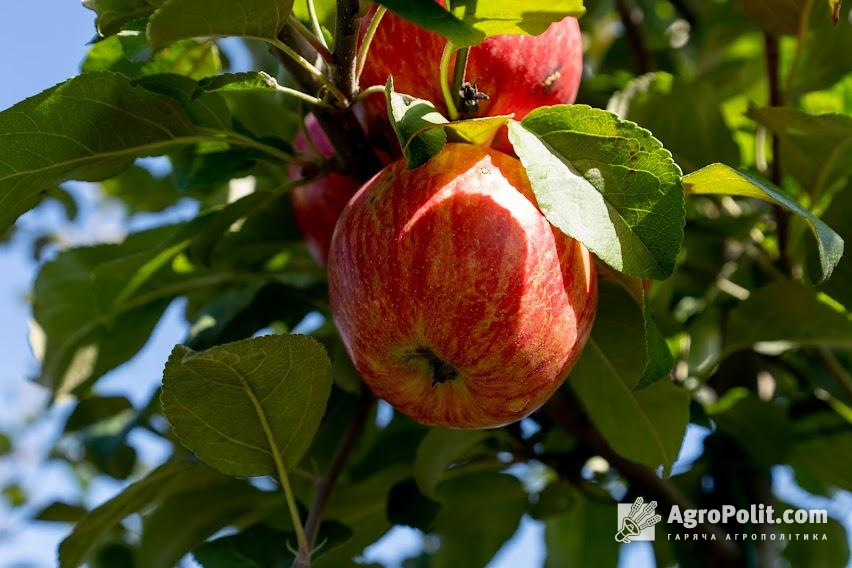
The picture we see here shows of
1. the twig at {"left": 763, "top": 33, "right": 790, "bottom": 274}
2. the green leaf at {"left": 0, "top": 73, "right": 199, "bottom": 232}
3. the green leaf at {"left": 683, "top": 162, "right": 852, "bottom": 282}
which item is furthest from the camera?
the twig at {"left": 763, "top": 33, "right": 790, "bottom": 274}

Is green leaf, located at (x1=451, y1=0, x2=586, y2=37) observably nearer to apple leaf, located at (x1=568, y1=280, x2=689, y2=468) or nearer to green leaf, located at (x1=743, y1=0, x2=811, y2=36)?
apple leaf, located at (x1=568, y1=280, x2=689, y2=468)

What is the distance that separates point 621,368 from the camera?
1.10 metres

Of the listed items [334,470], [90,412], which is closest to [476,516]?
[334,470]

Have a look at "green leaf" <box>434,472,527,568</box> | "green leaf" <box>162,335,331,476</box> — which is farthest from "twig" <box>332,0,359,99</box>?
"green leaf" <box>434,472,527,568</box>

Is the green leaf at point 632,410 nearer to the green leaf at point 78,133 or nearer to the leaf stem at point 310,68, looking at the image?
the leaf stem at point 310,68

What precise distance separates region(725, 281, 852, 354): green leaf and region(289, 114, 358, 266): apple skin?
0.59m

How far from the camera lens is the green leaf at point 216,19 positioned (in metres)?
0.82

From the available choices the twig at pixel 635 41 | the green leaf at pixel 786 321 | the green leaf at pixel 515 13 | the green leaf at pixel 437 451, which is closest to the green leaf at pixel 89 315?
the green leaf at pixel 437 451

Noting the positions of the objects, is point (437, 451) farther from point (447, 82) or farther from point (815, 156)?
point (815, 156)

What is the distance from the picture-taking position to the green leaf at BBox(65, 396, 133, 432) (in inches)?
65.4

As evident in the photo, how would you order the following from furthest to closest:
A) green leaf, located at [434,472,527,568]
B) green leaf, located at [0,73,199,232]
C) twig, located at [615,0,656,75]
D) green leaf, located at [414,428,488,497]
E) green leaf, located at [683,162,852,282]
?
twig, located at [615,0,656,75] → green leaf, located at [434,472,527,568] → green leaf, located at [414,428,488,497] → green leaf, located at [0,73,199,232] → green leaf, located at [683,162,852,282]

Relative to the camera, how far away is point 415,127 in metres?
0.81

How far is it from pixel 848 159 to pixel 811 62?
0.27 m

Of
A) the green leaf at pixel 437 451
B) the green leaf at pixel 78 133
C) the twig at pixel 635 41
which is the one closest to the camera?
A: the green leaf at pixel 78 133
